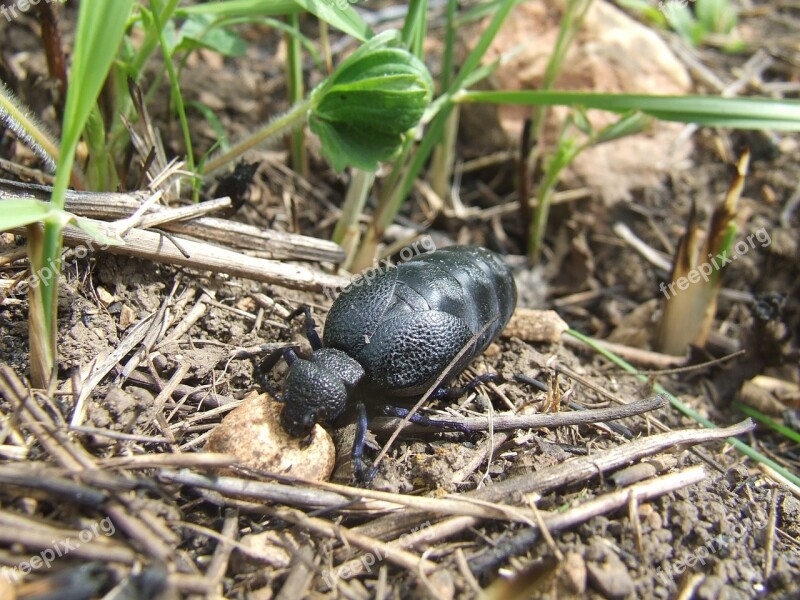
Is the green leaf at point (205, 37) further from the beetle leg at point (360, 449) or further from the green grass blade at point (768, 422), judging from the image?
the green grass blade at point (768, 422)

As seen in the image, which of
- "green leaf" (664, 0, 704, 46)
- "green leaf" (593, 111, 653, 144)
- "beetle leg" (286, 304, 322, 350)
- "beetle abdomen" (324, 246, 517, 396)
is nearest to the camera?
"beetle abdomen" (324, 246, 517, 396)

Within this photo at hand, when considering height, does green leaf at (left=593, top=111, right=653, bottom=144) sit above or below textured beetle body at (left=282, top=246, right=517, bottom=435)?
above

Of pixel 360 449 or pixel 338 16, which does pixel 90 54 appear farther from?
pixel 360 449

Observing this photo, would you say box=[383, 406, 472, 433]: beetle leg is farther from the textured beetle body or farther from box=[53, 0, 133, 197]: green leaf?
box=[53, 0, 133, 197]: green leaf

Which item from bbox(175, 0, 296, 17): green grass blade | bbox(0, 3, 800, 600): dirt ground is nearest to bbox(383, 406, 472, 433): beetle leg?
bbox(0, 3, 800, 600): dirt ground

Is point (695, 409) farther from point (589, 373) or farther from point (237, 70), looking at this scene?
point (237, 70)

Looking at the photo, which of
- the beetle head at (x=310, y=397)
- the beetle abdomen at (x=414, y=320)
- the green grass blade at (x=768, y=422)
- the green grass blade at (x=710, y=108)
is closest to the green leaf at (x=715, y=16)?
the green grass blade at (x=710, y=108)
